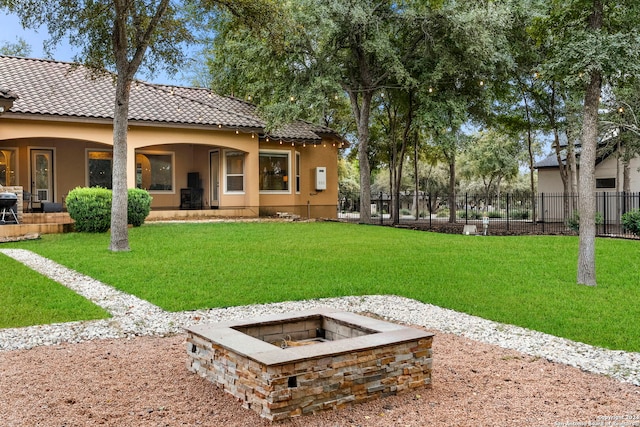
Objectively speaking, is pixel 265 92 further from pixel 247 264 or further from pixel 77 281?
pixel 77 281

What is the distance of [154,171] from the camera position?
22359 millimetres

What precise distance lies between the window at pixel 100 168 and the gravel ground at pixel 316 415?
15158 millimetres

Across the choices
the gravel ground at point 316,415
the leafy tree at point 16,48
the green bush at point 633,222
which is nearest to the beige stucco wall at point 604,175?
the green bush at point 633,222

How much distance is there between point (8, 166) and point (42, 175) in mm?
1089

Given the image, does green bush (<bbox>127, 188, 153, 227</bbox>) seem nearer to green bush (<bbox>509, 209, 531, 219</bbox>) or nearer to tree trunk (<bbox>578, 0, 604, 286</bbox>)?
tree trunk (<bbox>578, 0, 604, 286</bbox>)

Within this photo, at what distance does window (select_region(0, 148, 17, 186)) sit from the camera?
19.6 metres

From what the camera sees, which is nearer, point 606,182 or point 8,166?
point 8,166

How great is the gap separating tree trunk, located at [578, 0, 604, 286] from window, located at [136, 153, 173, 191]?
1649 cm

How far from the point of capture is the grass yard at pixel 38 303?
22.7 feet

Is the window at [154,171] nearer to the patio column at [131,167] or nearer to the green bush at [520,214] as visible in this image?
the patio column at [131,167]

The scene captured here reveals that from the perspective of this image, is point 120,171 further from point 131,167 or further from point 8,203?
point 131,167

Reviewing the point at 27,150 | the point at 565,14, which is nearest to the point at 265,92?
the point at 27,150

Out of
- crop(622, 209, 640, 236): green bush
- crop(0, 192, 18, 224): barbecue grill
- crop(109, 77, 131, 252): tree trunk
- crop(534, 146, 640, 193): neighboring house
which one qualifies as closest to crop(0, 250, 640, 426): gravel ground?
crop(109, 77, 131, 252): tree trunk

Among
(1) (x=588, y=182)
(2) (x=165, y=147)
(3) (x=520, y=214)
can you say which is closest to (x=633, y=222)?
(1) (x=588, y=182)
